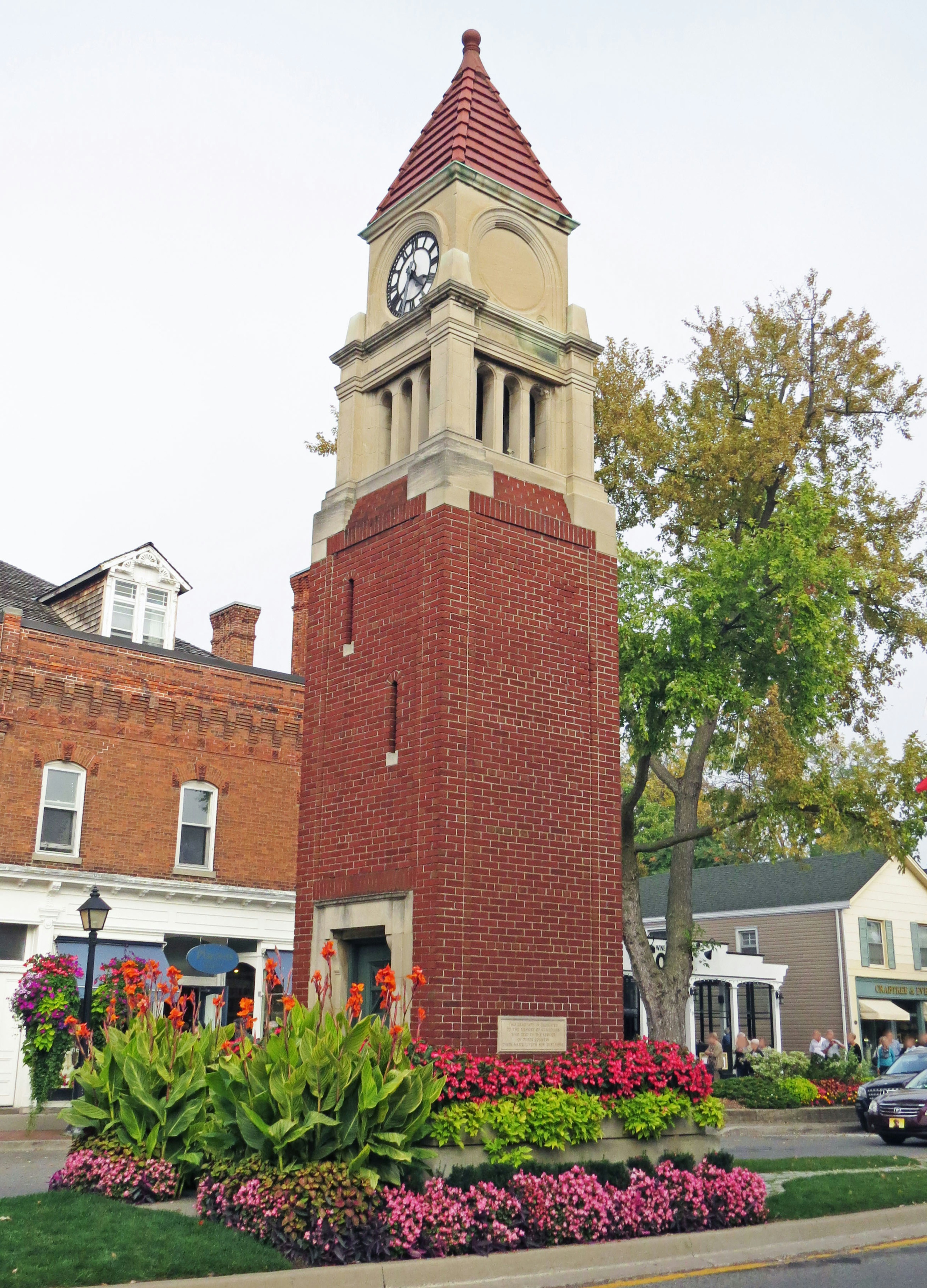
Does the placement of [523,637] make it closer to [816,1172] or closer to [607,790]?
[607,790]

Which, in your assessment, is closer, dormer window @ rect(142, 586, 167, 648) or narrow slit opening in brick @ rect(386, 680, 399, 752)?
narrow slit opening in brick @ rect(386, 680, 399, 752)

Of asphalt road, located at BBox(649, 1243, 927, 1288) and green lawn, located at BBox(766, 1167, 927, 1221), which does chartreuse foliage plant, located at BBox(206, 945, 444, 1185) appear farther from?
green lawn, located at BBox(766, 1167, 927, 1221)

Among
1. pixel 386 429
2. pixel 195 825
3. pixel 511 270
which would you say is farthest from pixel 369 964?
pixel 195 825

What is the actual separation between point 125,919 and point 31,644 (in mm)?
6282

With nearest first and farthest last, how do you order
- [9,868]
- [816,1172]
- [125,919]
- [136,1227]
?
1. [136,1227]
2. [816,1172]
3. [9,868]
4. [125,919]

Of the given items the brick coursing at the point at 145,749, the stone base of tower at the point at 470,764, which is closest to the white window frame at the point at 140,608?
the brick coursing at the point at 145,749

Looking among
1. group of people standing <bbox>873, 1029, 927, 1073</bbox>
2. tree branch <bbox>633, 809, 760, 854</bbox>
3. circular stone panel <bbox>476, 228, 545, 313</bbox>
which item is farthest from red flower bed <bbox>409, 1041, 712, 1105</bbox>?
group of people standing <bbox>873, 1029, 927, 1073</bbox>

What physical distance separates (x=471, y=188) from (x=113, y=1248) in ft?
41.0

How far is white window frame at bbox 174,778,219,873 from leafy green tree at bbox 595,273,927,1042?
982 cm

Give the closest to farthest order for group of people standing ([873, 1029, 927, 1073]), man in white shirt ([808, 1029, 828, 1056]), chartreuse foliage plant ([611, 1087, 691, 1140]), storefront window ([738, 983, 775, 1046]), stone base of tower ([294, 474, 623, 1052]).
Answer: chartreuse foliage plant ([611, 1087, 691, 1140]) < stone base of tower ([294, 474, 623, 1052]) < man in white shirt ([808, 1029, 828, 1056]) < group of people standing ([873, 1029, 927, 1073]) < storefront window ([738, 983, 775, 1046])

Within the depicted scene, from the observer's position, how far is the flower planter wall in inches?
430

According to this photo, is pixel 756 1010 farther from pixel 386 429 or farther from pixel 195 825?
pixel 386 429

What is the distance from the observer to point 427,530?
13898mm

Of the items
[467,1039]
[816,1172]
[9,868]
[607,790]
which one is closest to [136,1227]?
[467,1039]
